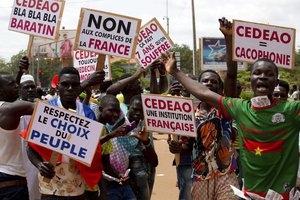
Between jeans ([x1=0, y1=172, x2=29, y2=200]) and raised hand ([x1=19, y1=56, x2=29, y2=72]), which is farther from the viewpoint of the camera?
raised hand ([x1=19, y1=56, x2=29, y2=72])

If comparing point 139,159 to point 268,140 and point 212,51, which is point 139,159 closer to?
point 268,140

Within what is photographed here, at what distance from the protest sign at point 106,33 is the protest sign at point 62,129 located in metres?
1.59

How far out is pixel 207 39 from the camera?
37.2m

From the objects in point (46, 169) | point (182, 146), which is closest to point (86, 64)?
point (182, 146)

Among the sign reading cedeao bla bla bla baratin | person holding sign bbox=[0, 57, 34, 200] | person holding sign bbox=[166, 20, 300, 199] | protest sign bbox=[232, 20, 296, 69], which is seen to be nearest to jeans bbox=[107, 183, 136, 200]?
person holding sign bbox=[0, 57, 34, 200]

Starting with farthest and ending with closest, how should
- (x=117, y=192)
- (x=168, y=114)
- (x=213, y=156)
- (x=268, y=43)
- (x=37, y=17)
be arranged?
1. (x=37, y=17)
2. (x=117, y=192)
3. (x=168, y=114)
4. (x=268, y=43)
5. (x=213, y=156)

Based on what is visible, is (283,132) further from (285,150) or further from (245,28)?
(245,28)

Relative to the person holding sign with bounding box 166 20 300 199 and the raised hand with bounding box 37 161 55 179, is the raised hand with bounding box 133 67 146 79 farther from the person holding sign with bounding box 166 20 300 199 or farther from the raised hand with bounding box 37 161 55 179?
the person holding sign with bounding box 166 20 300 199

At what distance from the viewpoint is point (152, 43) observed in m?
7.35

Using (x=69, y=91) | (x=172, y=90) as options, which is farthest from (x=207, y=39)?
(x=69, y=91)

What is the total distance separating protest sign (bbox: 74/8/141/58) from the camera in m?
5.79

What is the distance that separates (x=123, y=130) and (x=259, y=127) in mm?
1271

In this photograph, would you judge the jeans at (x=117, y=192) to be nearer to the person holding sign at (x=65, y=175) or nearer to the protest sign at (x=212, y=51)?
the person holding sign at (x=65, y=175)

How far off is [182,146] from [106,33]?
1521 mm
